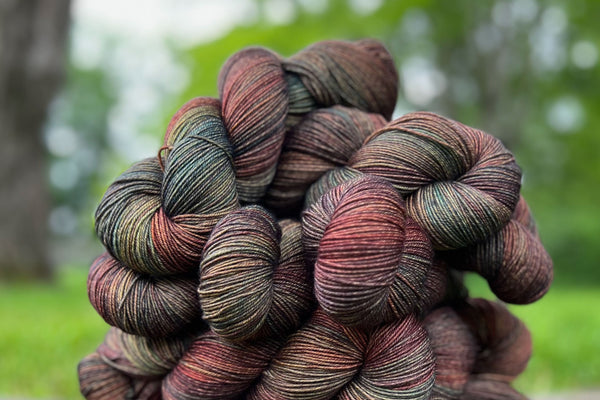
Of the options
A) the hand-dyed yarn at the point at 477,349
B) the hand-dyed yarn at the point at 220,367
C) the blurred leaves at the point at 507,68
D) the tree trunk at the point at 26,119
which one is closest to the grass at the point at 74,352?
the hand-dyed yarn at the point at 477,349

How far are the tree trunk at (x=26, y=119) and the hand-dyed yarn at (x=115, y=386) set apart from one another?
4.33 m

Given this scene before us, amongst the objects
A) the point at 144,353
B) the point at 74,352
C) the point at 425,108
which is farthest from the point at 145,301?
the point at 425,108

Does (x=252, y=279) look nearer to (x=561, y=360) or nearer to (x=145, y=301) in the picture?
(x=145, y=301)

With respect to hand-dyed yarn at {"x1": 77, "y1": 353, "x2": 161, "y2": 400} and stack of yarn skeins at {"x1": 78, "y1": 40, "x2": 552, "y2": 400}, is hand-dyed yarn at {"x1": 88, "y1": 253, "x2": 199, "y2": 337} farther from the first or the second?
hand-dyed yarn at {"x1": 77, "y1": 353, "x2": 161, "y2": 400}

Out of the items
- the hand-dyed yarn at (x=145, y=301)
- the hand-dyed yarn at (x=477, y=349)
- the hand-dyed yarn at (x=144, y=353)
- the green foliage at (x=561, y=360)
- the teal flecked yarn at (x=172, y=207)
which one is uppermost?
the teal flecked yarn at (x=172, y=207)

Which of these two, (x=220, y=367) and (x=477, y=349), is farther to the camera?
(x=477, y=349)

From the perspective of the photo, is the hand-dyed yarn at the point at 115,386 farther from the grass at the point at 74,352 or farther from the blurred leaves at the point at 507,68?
the blurred leaves at the point at 507,68

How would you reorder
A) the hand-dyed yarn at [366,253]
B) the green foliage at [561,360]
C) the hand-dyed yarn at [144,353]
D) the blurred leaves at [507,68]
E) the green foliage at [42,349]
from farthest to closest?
the blurred leaves at [507,68], the green foliage at [561,360], the green foliage at [42,349], the hand-dyed yarn at [144,353], the hand-dyed yarn at [366,253]

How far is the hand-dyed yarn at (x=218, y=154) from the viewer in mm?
650

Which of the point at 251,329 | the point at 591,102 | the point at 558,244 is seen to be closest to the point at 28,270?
the point at 251,329

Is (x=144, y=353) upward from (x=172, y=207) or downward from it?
downward

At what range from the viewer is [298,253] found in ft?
2.20

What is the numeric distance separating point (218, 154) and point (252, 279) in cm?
17

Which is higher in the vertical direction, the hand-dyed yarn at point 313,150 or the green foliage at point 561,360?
the hand-dyed yarn at point 313,150
